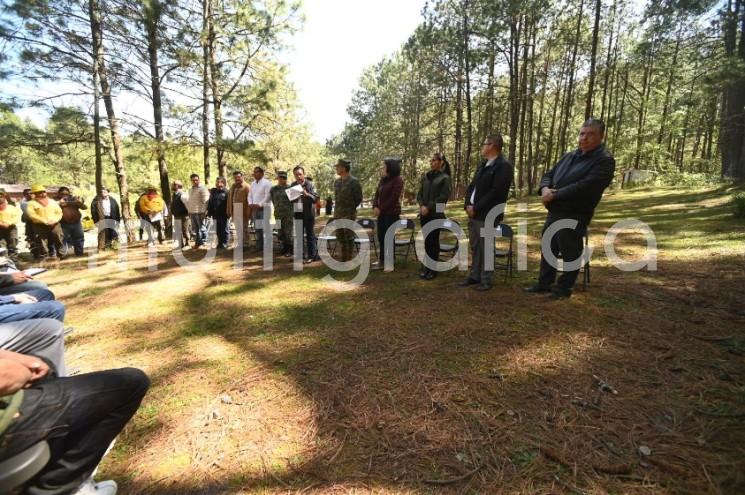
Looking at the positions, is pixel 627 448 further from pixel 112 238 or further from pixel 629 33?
pixel 629 33

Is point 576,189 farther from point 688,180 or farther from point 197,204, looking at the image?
point 688,180

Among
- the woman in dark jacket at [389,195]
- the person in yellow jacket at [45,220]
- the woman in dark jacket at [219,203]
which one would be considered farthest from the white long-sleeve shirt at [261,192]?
the person in yellow jacket at [45,220]

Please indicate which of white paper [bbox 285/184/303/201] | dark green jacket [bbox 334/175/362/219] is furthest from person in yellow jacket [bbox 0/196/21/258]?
dark green jacket [bbox 334/175/362/219]

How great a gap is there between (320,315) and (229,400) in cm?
177

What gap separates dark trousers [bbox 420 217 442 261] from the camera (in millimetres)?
5508

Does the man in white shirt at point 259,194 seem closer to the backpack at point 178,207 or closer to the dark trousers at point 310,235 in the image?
the dark trousers at point 310,235

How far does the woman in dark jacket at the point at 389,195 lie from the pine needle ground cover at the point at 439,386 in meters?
1.28

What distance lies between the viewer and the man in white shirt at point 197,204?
29.0ft

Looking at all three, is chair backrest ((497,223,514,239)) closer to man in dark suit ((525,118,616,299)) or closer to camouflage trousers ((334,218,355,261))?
man in dark suit ((525,118,616,299))

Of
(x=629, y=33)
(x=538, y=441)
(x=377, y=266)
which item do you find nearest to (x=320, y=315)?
(x=377, y=266)

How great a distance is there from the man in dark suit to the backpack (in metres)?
8.87

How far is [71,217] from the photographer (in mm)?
9125

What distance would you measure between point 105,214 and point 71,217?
0.76 m

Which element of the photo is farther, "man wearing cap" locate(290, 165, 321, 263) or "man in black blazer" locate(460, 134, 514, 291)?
"man wearing cap" locate(290, 165, 321, 263)
